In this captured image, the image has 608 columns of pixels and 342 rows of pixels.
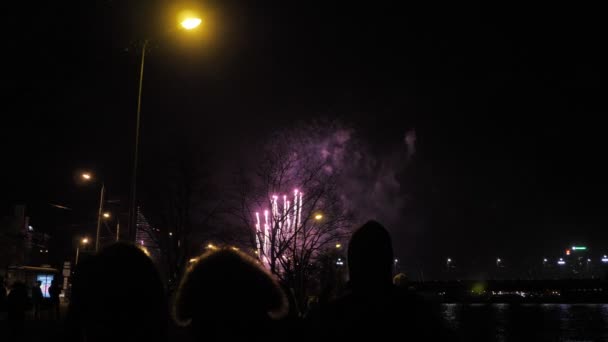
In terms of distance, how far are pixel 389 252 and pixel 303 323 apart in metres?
0.65

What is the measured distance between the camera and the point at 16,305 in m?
15.9

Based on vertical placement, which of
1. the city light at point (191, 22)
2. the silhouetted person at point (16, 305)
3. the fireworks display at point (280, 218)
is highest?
the city light at point (191, 22)

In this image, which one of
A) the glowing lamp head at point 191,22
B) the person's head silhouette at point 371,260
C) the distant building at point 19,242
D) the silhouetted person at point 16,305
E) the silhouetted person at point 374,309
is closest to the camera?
the silhouetted person at point 374,309

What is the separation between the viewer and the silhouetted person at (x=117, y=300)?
2.71 metres

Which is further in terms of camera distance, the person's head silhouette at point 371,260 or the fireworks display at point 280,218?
the fireworks display at point 280,218

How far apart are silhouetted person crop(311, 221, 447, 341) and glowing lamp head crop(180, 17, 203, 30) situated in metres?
10.5

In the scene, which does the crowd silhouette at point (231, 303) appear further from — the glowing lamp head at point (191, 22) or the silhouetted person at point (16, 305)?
the silhouetted person at point (16, 305)

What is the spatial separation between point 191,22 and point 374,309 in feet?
35.2

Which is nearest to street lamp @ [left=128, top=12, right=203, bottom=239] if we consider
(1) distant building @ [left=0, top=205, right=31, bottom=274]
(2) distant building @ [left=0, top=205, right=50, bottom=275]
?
(2) distant building @ [left=0, top=205, right=50, bottom=275]

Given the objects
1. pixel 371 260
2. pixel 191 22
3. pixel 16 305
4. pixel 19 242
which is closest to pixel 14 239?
pixel 19 242

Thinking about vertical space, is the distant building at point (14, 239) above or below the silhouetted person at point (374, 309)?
above

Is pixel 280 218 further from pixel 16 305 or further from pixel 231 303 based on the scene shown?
pixel 231 303

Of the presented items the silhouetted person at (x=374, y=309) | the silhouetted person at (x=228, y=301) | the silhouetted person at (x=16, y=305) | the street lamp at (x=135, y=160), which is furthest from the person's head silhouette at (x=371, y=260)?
the silhouetted person at (x=16, y=305)

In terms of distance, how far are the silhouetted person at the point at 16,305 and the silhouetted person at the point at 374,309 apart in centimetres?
1659
